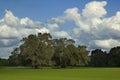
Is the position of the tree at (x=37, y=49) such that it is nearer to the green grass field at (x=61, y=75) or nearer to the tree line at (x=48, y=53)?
the tree line at (x=48, y=53)

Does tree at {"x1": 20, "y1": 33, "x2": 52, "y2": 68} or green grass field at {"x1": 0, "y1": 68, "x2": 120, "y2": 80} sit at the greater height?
tree at {"x1": 20, "y1": 33, "x2": 52, "y2": 68}

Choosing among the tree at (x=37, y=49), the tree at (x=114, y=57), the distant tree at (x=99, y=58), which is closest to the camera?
the tree at (x=37, y=49)

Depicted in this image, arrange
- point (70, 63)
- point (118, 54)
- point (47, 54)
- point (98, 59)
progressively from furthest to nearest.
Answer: point (98, 59) < point (118, 54) < point (70, 63) < point (47, 54)

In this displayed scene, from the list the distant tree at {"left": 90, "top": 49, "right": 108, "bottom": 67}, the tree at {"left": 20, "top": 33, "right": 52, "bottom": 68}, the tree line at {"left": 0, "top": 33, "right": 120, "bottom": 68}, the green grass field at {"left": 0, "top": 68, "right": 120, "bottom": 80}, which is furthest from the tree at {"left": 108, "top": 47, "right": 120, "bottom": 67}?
the green grass field at {"left": 0, "top": 68, "right": 120, "bottom": 80}

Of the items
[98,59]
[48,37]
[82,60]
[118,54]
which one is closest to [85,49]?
[82,60]

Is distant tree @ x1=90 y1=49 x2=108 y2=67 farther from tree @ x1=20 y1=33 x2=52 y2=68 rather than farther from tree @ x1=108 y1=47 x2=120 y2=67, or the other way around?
tree @ x1=20 y1=33 x2=52 y2=68

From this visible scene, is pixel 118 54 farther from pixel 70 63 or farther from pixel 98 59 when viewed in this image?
pixel 70 63

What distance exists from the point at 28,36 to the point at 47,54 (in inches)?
406

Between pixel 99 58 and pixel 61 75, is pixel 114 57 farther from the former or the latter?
pixel 61 75

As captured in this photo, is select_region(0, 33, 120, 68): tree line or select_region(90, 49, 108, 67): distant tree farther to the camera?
select_region(90, 49, 108, 67): distant tree

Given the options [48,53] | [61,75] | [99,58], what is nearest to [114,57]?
[99,58]

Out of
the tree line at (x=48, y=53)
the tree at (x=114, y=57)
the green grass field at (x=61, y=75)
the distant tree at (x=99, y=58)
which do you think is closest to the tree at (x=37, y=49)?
the tree line at (x=48, y=53)

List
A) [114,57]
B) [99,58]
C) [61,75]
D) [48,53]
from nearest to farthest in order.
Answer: [61,75] < [48,53] < [114,57] < [99,58]

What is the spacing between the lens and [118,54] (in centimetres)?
16412
